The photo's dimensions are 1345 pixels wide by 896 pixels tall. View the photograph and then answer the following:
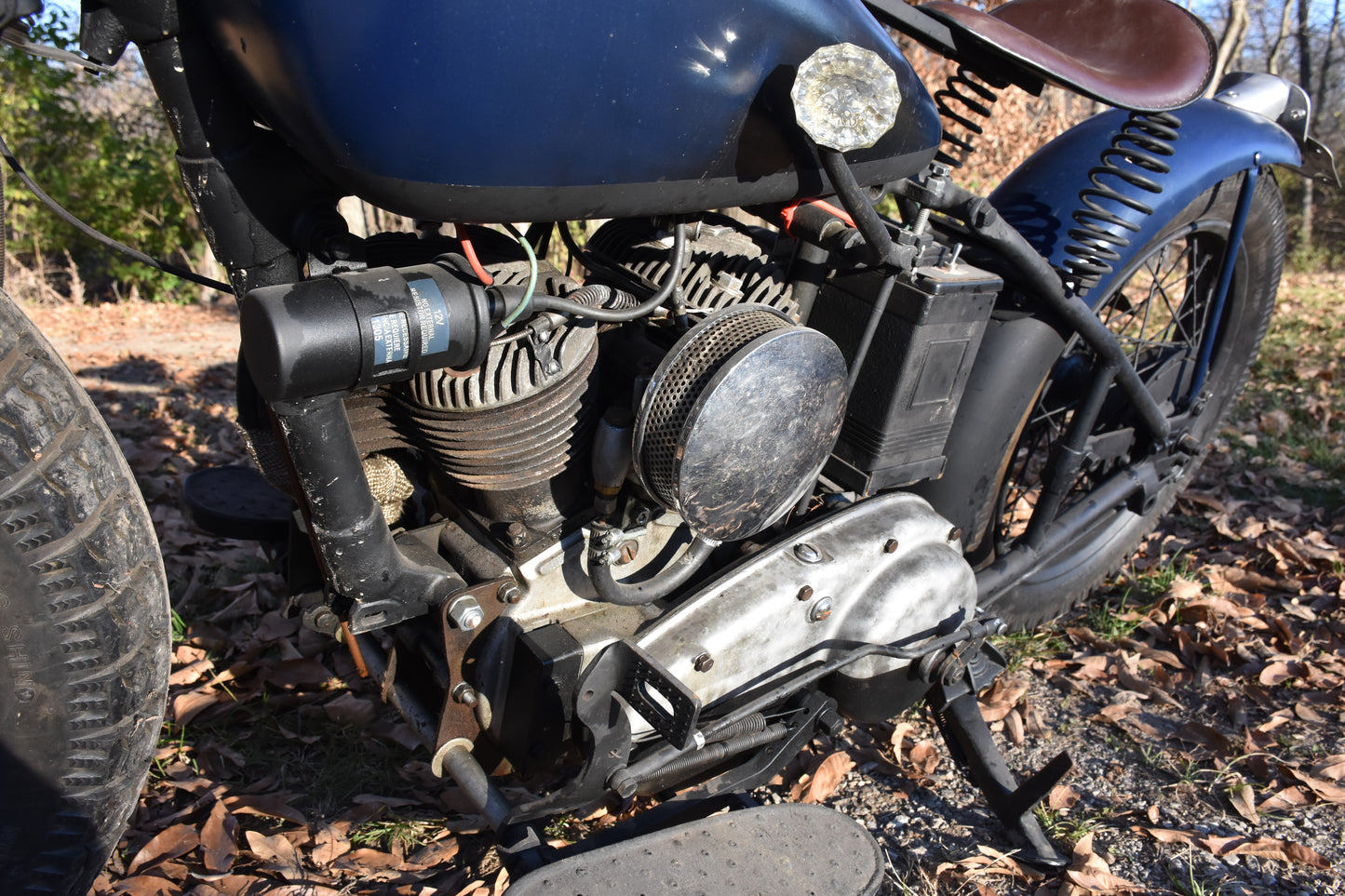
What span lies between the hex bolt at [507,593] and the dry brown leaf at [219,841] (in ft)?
2.72

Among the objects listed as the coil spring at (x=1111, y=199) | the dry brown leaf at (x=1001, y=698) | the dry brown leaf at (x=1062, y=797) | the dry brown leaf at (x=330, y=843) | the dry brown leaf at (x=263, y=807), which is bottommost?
the dry brown leaf at (x=263, y=807)

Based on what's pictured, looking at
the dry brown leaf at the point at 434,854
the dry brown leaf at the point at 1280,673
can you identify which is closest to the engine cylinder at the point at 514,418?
the dry brown leaf at the point at 434,854

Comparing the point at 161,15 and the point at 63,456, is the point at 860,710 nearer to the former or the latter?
the point at 63,456

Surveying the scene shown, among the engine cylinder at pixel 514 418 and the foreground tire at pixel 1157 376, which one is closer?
the engine cylinder at pixel 514 418

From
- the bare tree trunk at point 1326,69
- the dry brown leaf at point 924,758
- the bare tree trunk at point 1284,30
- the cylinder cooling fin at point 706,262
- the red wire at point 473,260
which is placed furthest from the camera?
the bare tree trunk at point 1326,69

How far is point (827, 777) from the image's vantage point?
2.18 m

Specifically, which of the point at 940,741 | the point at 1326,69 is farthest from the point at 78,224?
the point at 1326,69

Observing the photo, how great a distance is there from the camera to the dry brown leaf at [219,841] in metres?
1.86

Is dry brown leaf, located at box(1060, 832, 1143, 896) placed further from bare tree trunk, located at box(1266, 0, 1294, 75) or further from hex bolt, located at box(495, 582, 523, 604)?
bare tree trunk, located at box(1266, 0, 1294, 75)

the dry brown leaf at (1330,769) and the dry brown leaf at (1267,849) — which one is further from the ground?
the dry brown leaf at (1330,769)

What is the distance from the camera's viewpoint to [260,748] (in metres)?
2.27

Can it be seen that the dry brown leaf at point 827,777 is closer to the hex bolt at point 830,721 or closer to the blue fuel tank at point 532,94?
the hex bolt at point 830,721

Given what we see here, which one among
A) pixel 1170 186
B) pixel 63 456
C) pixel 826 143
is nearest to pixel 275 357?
pixel 63 456

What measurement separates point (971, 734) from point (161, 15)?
6.63 ft
